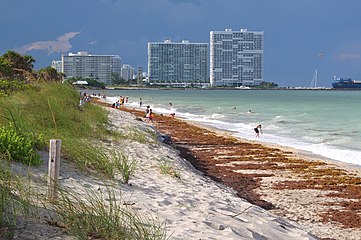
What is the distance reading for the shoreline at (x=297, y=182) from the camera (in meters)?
8.59

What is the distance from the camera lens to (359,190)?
11289 mm

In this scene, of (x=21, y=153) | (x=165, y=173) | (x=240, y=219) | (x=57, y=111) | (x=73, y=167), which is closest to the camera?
(x=240, y=219)

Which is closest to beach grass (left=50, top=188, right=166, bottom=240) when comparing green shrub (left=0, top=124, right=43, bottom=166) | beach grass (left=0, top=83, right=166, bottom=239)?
beach grass (left=0, top=83, right=166, bottom=239)

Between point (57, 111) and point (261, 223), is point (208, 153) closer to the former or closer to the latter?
point (57, 111)

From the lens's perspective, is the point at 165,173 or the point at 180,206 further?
the point at 165,173

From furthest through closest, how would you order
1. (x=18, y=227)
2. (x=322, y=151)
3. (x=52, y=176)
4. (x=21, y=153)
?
(x=322, y=151) → (x=21, y=153) → (x=52, y=176) → (x=18, y=227)

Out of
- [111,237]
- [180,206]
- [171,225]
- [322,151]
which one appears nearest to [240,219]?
[180,206]

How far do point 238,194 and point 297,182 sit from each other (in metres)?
2.70

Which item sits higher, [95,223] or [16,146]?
[16,146]

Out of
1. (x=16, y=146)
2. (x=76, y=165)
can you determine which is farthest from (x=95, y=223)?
(x=76, y=165)

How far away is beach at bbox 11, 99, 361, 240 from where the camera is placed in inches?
243

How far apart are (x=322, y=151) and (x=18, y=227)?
16859mm

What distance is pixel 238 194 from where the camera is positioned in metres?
10.1

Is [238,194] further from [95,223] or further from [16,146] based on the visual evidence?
[95,223]
